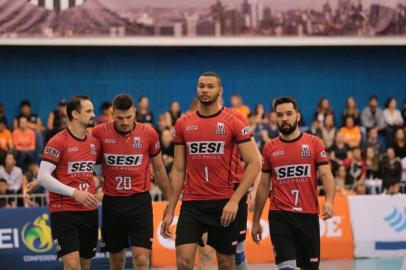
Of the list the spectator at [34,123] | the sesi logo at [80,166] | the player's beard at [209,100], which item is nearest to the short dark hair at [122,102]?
the sesi logo at [80,166]

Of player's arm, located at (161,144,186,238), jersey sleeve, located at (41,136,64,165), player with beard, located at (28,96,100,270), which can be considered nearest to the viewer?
player's arm, located at (161,144,186,238)

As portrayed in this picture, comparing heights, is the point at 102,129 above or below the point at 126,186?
above

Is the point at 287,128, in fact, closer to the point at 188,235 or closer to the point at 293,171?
the point at 293,171

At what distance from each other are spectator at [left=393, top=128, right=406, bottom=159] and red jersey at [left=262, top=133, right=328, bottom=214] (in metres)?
13.9

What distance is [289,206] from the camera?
38.9 ft

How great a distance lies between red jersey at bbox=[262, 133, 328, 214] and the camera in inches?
466

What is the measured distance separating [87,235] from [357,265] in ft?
24.9

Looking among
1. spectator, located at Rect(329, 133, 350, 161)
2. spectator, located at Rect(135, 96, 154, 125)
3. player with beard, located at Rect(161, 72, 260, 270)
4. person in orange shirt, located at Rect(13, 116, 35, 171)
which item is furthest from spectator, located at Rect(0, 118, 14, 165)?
player with beard, located at Rect(161, 72, 260, 270)

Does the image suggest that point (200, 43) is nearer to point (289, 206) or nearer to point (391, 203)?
point (391, 203)

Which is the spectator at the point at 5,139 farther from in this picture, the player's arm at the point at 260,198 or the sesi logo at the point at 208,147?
the sesi logo at the point at 208,147

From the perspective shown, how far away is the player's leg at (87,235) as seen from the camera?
12.4m

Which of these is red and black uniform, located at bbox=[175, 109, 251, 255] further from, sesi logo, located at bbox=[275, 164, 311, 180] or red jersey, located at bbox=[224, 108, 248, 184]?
sesi logo, located at bbox=[275, 164, 311, 180]

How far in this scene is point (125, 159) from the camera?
485 inches

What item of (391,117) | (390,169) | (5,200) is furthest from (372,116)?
(5,200)
